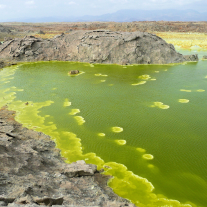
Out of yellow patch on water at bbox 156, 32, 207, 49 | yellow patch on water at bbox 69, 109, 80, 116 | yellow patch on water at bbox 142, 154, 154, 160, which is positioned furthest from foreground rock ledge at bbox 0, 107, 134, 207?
yellow patch on water at bbox 156, 32, 207, 49

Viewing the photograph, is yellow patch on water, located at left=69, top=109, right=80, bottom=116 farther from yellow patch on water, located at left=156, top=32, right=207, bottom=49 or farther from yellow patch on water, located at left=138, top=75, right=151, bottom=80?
yellow patch on water, located at left=156, top=32, right=207, bottom=49

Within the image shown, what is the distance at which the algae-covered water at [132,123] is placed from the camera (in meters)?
7.62

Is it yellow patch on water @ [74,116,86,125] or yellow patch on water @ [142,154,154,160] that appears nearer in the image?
yellow patch on water @ [142,154,154,160]

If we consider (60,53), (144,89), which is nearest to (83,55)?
(60,53)

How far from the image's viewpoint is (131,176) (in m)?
8.01

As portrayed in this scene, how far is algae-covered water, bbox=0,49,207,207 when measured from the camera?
7.62 metres

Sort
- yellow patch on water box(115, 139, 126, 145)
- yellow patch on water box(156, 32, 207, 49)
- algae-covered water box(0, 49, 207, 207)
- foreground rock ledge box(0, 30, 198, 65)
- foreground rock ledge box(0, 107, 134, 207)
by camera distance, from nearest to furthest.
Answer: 1. foreground rock ledge box(0, 107, 134, 207)
2. algae-covered water box(0, 49, 207, 207)
3. yellow patch on water box(115, 139, 126, 145)
4. foreground rock ledge box(0, 30, 198, 65)
5. yellow patch on water box(156, 32, 207, 49)

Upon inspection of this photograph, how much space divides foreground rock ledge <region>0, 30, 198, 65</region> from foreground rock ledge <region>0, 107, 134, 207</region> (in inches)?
927

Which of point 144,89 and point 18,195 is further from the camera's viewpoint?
point 144,89

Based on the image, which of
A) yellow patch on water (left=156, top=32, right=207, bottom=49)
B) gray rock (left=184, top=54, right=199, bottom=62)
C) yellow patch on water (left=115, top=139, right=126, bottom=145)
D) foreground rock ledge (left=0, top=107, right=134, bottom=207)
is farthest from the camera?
yellow patch on water (left=156, top=32, right=207, bottom=49)

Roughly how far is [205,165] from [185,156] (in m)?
0.88

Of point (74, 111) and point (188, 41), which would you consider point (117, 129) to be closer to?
point (74, 111)

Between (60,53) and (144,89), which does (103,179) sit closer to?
(144,89)

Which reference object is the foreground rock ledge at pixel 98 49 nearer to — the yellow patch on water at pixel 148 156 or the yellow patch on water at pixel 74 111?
the yellow patch on water at pixel 74 111
